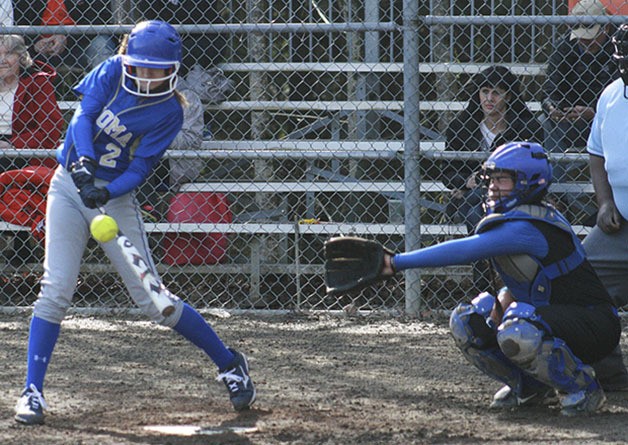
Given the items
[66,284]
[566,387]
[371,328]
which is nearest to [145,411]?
[66,284]

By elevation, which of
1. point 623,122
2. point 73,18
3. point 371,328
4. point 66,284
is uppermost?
point 73,18

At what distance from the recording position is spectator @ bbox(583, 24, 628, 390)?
562 cm

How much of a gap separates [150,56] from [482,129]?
310cm

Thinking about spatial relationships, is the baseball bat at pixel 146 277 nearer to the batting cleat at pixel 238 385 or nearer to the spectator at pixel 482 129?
the batting cleat at pixel 238 385

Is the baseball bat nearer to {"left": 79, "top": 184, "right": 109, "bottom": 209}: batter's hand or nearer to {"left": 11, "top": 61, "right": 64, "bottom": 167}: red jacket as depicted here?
{"left": 79, "top": 184, "right": 109, "bottom": 209}: batter's hand

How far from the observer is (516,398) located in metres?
5.26

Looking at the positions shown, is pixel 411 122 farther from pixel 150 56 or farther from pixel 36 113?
pixel 150 56

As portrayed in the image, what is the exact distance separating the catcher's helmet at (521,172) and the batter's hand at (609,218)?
797mm

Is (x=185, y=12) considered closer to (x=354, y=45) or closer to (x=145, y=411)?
(x=354, y=45)

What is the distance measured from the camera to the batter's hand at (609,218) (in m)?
5.75

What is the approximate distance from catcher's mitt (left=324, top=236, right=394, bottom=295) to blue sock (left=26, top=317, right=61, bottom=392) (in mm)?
1229

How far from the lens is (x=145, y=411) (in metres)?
5.24

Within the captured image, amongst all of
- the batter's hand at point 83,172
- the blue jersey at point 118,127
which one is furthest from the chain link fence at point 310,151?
the batter's hand at point 83,172

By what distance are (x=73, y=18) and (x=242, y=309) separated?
2.49m
